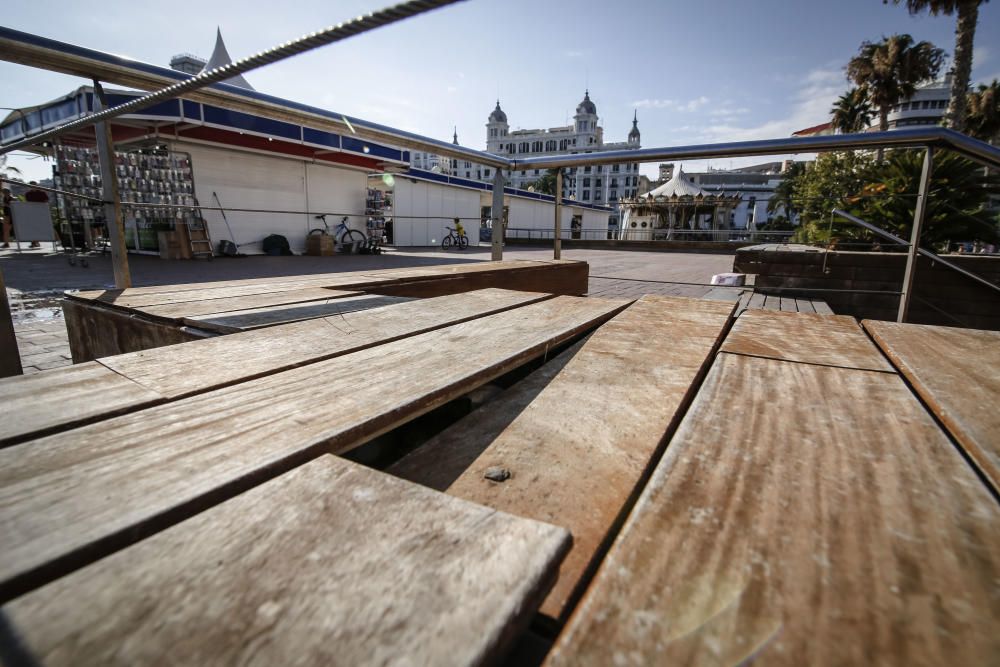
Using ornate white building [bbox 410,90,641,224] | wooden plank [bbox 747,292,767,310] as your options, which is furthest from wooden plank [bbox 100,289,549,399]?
ornate white building [bbox 410,90,641,224]

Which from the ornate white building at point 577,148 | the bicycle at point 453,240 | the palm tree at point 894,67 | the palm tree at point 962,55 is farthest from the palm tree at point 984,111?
the ornate white building at point 577,148

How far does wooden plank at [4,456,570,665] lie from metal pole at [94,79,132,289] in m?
1.94

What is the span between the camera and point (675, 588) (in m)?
0.33

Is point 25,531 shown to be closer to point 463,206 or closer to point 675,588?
point 675,588

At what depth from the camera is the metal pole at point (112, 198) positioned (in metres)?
1.82

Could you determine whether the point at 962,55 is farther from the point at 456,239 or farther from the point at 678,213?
the point at 678,213

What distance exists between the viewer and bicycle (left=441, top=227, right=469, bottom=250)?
16547 mm

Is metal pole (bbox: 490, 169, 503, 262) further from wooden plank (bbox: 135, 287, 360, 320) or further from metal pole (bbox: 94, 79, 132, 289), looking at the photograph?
metal pole (bbox: 94, 79, 132, 289)

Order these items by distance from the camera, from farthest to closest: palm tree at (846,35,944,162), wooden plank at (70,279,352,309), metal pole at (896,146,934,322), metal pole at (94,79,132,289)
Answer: palm tree at (846,35,944,162)
metal pole at (896,146,934,322)
metal pole at (94,79,132,289)
wooden plank at (70,279,352,309)

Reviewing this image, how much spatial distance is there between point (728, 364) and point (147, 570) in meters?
0.86

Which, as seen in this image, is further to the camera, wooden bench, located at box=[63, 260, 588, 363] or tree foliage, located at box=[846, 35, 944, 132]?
tree foliage, located at box=[846, 35, 944, 132]

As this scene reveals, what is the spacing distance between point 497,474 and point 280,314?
0.93 m

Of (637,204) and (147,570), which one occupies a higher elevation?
(637,204)

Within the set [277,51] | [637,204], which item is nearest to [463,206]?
[637,204]
